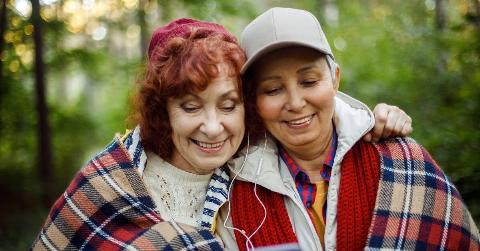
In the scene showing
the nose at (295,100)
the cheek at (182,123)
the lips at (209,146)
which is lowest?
the lips at (209,146)

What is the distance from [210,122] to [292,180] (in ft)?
1.72

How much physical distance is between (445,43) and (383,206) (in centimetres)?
379

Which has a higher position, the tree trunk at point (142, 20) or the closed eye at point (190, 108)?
the tree trunk at point (142, 20)

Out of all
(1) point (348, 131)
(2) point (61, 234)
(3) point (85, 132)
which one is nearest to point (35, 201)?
(3) point (85, 132)

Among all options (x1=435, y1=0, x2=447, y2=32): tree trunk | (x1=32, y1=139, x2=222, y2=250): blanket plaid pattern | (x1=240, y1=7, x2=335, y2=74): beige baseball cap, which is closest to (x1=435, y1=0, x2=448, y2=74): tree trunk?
(x1=435, y1=0, x2=447, y2=32): tree trunk

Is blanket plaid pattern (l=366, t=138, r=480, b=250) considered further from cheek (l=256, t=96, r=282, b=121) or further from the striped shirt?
cheek (l=256, t=96, r=282, b=121)

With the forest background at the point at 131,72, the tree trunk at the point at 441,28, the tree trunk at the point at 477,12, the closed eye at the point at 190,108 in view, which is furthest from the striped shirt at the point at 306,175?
the tree trunk at the point at 441,28

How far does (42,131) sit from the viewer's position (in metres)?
6.67

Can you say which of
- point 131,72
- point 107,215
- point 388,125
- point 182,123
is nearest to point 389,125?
point 388,125

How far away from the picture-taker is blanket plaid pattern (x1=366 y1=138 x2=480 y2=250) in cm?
238

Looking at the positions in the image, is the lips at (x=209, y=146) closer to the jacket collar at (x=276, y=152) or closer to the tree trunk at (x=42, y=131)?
the jacket collar at (x=276, y=152)

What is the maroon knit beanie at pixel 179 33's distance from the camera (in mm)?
2473

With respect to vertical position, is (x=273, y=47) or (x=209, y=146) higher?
(x=273, y=47)

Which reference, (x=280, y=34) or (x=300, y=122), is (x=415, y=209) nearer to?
(x=300, y=122)
